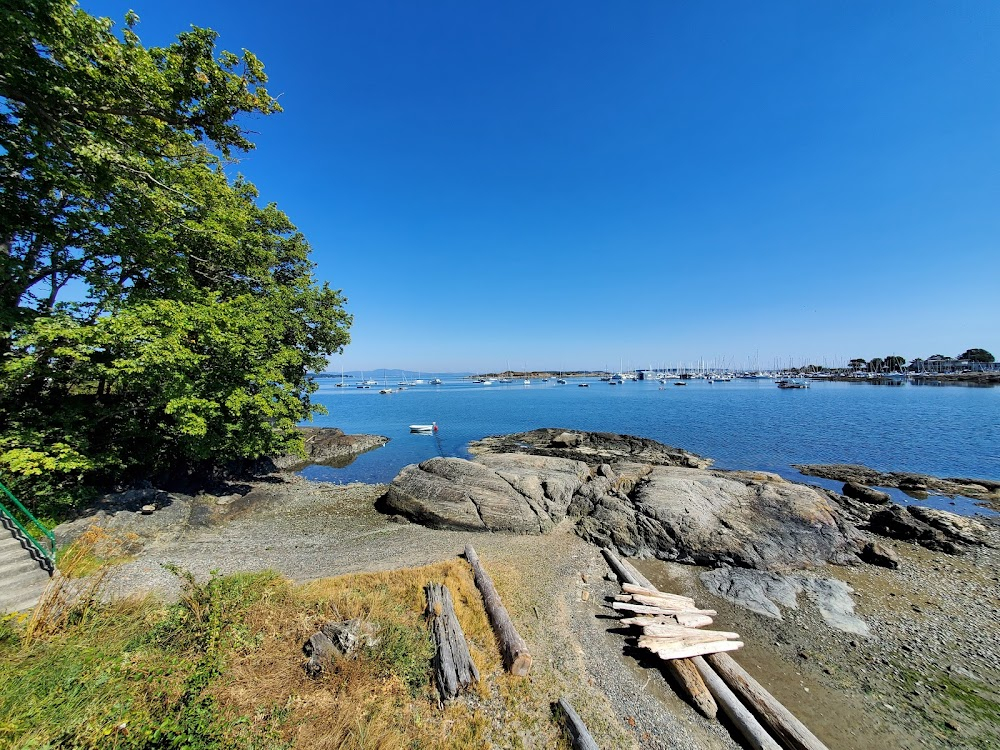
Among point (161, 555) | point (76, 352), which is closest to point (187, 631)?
point (161, 555)

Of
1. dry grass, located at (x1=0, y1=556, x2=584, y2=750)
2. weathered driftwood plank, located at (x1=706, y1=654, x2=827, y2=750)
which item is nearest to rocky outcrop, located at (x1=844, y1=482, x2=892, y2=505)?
weathered driftwood plank, located at (x1=706, y1=654, x2=827, y2=750)

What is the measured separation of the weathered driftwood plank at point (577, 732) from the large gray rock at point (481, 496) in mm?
10759

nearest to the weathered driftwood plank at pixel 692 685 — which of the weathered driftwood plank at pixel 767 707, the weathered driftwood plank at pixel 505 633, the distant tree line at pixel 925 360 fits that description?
the weathered driftwood plank at pixel 767 707

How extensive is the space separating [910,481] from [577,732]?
1437 inches

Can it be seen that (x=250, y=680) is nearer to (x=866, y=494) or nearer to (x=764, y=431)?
(x=866, y=494)

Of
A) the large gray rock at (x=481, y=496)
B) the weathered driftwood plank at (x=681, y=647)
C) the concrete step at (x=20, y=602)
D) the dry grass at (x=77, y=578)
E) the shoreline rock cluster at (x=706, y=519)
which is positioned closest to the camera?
the dry grass at (x=77, y=578)

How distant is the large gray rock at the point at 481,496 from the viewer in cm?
1872

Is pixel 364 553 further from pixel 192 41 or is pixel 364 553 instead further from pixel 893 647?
pixel 192 41

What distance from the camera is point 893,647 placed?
37.5 feet

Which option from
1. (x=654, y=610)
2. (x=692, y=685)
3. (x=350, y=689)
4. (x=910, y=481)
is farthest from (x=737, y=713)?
(x=910, y=481)

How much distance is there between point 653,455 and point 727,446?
12.3 m

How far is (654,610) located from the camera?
12016 millimetres

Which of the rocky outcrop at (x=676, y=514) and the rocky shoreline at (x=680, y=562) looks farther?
the rocky outcrop at (x=676, y=514)

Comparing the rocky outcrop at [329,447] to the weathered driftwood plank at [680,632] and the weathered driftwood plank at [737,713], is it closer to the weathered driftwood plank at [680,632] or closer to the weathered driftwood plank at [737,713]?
the weathered driftwood plank at [680,632]
